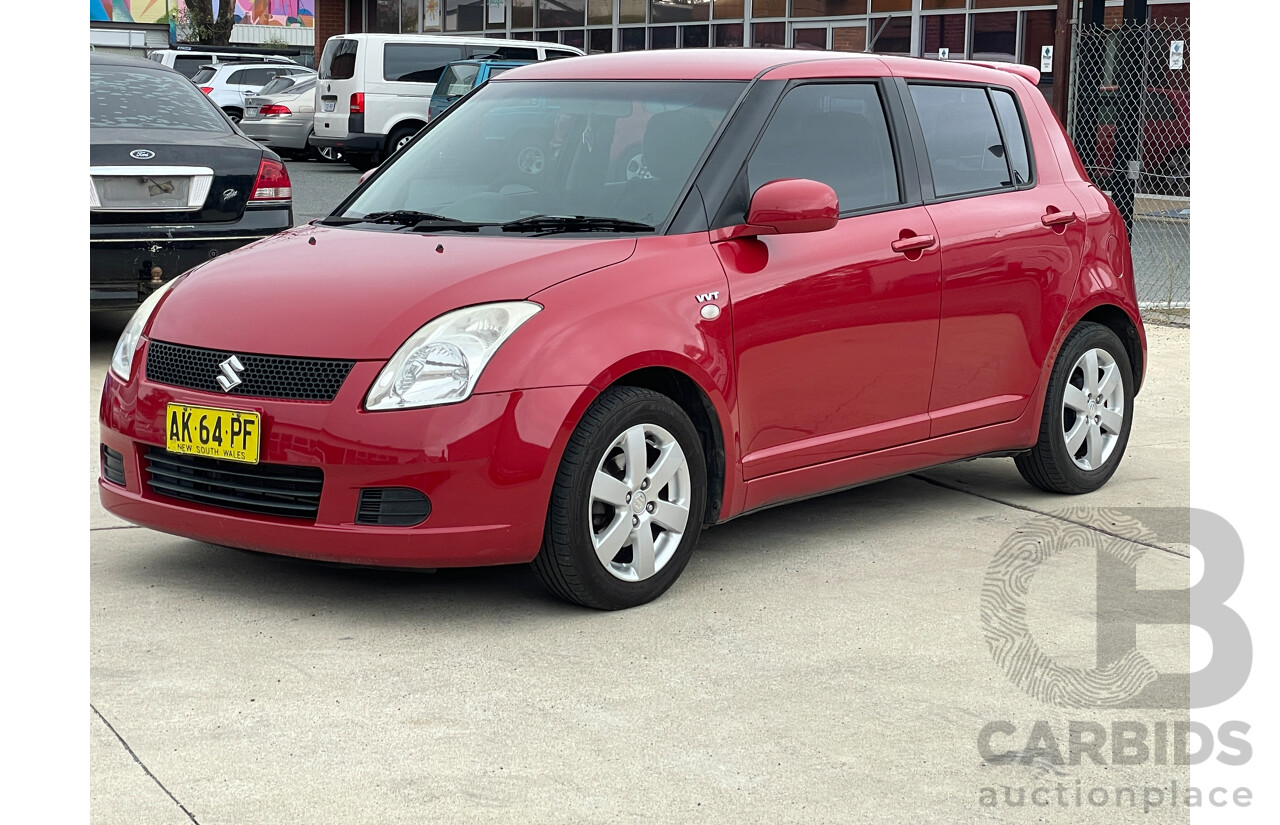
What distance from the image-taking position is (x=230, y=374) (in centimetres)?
458

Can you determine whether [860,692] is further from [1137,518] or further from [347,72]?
[347,72]

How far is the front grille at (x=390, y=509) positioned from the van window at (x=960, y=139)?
7.89 feet

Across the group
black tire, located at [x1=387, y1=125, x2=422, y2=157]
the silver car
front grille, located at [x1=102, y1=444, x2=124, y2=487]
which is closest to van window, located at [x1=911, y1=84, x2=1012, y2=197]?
front grille, located at [x1=102, y1=444, x2=124, y2=487]

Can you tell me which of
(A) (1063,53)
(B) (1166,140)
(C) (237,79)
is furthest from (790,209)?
(C) (237,79)

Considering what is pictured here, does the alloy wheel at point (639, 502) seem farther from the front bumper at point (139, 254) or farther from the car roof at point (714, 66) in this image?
the front bumper at point (139, 254)

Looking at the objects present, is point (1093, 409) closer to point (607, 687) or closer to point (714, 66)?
point (714, 66)

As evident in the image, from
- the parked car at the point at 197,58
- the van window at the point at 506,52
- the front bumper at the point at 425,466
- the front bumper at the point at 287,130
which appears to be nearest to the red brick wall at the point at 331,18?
the parked car at the point at 197,58

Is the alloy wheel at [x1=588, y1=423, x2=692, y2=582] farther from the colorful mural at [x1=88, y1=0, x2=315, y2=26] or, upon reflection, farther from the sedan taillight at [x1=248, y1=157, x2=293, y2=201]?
the colorful mural at [x1=88, y1=0, x2=315, y2=26]

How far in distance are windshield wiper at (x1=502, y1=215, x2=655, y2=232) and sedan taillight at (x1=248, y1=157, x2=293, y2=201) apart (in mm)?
4094

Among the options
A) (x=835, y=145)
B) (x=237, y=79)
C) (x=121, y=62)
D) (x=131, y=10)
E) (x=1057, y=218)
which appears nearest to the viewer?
(x=835, y=145)

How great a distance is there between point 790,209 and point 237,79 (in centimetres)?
2705

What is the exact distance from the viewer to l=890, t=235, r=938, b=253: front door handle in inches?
218

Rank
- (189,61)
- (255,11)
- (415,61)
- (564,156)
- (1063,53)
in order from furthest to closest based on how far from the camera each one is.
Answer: (255,11), (189,61), (415,61), (1063,53), (564,156)

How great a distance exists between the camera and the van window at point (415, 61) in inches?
957
